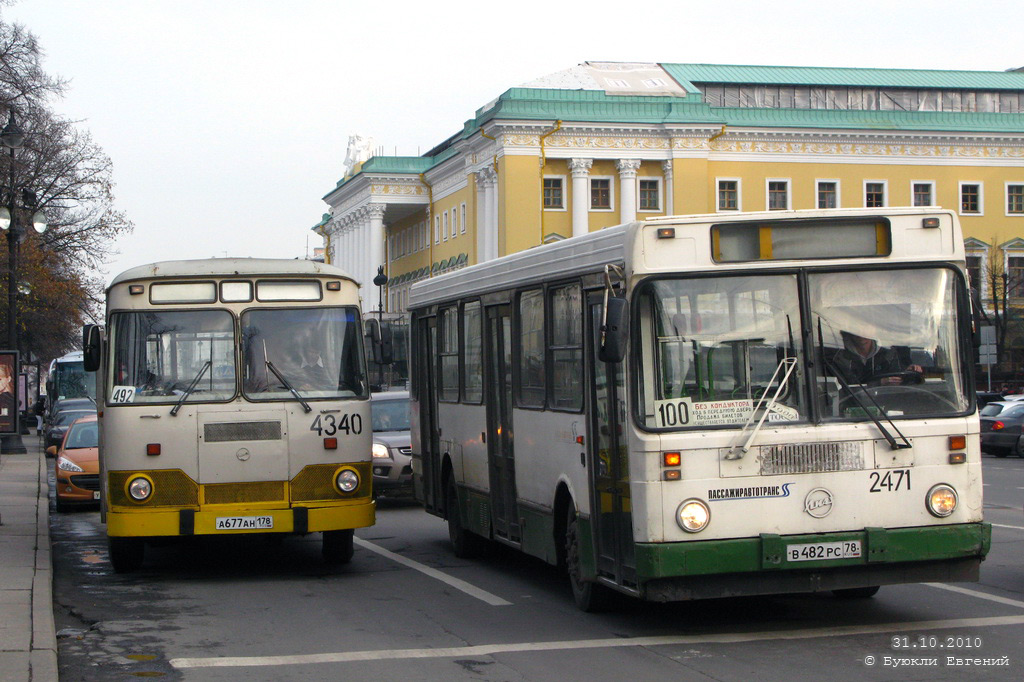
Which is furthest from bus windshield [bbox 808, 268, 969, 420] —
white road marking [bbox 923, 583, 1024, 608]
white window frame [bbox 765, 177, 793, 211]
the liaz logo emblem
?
white window frame [bbox 765, 177, 793, 211]

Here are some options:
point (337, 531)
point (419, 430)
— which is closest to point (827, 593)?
point (337, 531)

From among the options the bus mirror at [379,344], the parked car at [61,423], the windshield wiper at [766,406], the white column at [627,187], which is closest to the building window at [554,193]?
the white column at [627,187]

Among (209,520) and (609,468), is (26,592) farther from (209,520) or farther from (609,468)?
(609,468)

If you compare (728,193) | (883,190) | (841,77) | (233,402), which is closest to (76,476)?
(233,402)

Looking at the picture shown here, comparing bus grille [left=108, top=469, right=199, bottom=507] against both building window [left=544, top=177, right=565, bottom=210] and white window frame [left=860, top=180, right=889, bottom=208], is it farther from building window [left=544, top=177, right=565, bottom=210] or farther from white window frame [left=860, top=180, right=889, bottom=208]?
white window frame [left=860, top=180, right=889, bottom=208]

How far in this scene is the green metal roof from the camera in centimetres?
8788

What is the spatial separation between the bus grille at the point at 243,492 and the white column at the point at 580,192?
70538mm

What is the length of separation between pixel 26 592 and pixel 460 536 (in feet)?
14.1

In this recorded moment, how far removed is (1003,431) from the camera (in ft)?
123

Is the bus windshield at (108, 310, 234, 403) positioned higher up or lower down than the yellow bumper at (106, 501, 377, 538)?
higher up

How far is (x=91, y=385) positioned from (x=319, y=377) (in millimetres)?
51529

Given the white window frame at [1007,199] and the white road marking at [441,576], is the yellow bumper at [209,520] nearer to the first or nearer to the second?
the white road marking at [441,576]

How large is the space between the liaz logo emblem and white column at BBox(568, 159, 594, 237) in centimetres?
7413

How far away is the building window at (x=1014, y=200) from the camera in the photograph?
87.3 meters
